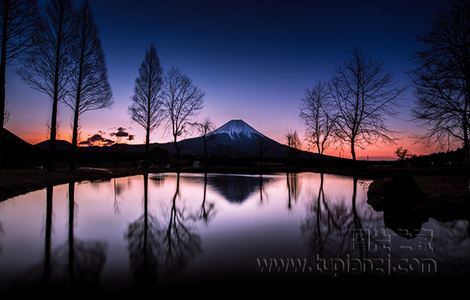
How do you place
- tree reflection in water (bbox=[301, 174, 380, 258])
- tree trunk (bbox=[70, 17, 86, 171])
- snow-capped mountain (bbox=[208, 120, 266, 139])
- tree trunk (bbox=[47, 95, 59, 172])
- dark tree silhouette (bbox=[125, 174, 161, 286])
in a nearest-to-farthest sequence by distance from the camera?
dark tree silhouette (bbox=[125, 174, 161, 286]) → tree reflection in water (bbox=[301, 174, 380, 258]) → tree trunk (bbox=[47, 95, 59, 172]) → tree trunk (bbox=[70, 17, 86, 171]) → snow-capped mountain (bbox=[208, 120, 266, 139])

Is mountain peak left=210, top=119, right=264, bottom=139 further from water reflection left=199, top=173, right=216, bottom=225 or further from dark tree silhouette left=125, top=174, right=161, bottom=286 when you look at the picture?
A: dark tree silhouette left=125, top=174, right=161, bottom=286

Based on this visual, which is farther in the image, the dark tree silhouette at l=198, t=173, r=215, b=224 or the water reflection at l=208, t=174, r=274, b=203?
the water reflection at l=208, t=174, r=274, b=203

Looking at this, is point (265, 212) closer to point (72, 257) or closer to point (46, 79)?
point (72, 257)

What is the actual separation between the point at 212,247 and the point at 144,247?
41.6 inches

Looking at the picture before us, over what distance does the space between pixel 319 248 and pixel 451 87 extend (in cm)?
994

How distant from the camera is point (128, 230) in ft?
18.2

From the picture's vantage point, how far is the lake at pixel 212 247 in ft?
11.1

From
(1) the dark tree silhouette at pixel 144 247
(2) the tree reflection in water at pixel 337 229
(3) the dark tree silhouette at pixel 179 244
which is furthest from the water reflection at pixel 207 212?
(2) the tree reflection in water at pixel 337 229

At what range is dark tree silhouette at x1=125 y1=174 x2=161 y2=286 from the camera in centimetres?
338

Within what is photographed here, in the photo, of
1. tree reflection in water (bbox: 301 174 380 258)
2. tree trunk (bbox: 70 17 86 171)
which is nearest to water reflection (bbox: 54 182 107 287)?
tree reflection in water (bbox: 301 174 380 258)

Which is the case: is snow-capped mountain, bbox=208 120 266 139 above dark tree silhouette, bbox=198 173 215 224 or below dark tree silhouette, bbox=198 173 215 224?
above

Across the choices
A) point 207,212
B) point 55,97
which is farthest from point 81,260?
point 55,97

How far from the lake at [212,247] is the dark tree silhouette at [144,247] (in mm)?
14

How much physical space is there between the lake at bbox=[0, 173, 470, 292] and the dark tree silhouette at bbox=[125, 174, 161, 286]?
1cm
